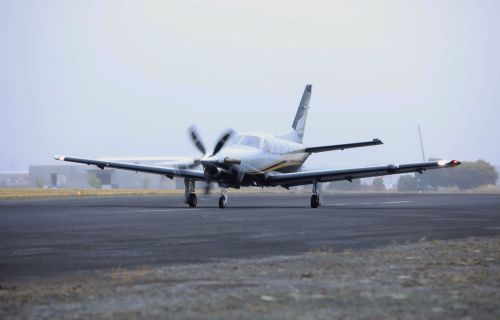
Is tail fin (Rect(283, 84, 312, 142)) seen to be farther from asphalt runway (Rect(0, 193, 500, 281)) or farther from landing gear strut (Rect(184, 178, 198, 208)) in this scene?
asphalt runway (Rect(0, 193, 500, 281))

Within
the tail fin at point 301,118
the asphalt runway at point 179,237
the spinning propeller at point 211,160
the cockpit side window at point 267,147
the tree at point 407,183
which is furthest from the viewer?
the tree at point 407,183

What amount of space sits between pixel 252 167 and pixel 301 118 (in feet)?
47.0

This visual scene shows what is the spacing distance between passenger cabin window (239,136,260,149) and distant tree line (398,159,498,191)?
118 metres

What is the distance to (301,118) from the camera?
175 feet

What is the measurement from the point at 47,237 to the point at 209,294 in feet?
36.7

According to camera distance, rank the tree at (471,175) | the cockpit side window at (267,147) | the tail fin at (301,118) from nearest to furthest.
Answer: the cockpit side window at (267,147)
the tail fin at (301,118)
the tree at (471,175)

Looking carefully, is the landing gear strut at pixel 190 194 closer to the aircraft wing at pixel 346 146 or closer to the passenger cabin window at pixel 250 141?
the passenger cabin window at pixel 250 141

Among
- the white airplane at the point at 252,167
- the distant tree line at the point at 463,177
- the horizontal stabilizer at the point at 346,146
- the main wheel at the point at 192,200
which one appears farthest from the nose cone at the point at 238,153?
the distant tree line at the point at 463,177

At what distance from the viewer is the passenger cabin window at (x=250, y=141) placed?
4025 centimetres

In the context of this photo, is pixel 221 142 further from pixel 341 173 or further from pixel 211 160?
pixel 341 173

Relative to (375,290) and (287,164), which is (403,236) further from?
(287,164)

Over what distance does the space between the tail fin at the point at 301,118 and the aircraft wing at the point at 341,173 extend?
8.65 m

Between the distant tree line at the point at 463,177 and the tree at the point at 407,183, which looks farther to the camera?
the tree at the point at 407,183

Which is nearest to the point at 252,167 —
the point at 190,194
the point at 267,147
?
the point at 267,147
